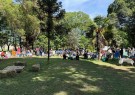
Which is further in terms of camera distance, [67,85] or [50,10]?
[50,10]

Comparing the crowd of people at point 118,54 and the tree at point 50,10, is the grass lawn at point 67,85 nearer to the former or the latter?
the tree at point 50,10

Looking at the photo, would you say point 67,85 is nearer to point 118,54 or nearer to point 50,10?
point 50,10

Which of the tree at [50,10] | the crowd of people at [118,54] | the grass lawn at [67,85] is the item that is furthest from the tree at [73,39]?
the grass lawn at [67,85]

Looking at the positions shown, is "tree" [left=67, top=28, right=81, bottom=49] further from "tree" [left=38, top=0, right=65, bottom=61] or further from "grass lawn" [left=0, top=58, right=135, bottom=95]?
"grass lawn" [left=0, top=58, right=135, bottom=95]

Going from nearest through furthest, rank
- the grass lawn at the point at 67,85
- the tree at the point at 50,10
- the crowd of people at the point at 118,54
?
the grass lawn at the point at 67,85
the tree at the point at 50,10
the crowd of people at the point at 118,54

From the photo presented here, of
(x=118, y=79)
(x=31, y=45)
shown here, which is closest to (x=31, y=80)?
(x=118, y=79)

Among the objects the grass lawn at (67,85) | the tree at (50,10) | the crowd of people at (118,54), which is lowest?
the grass lawn at (67,85)

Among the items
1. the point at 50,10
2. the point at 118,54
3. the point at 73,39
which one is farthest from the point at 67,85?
the point at 73,39

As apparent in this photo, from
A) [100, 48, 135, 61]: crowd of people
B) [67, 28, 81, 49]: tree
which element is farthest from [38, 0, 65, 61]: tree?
[67, 28, 81, 49]: tree

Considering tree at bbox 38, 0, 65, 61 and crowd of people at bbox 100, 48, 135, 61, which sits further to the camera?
crowd of people at bbox 100, 48, 135, 61

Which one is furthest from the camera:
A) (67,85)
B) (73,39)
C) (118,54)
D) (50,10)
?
(73,39)

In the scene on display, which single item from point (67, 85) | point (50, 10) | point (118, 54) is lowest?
point (67, 85)

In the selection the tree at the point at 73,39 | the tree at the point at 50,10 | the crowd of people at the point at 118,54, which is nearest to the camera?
the tree at the point at 50,10

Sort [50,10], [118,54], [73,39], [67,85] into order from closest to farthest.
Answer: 1. [67,85]
2. [50,10]
3. [118,54]
4. [73,39]
